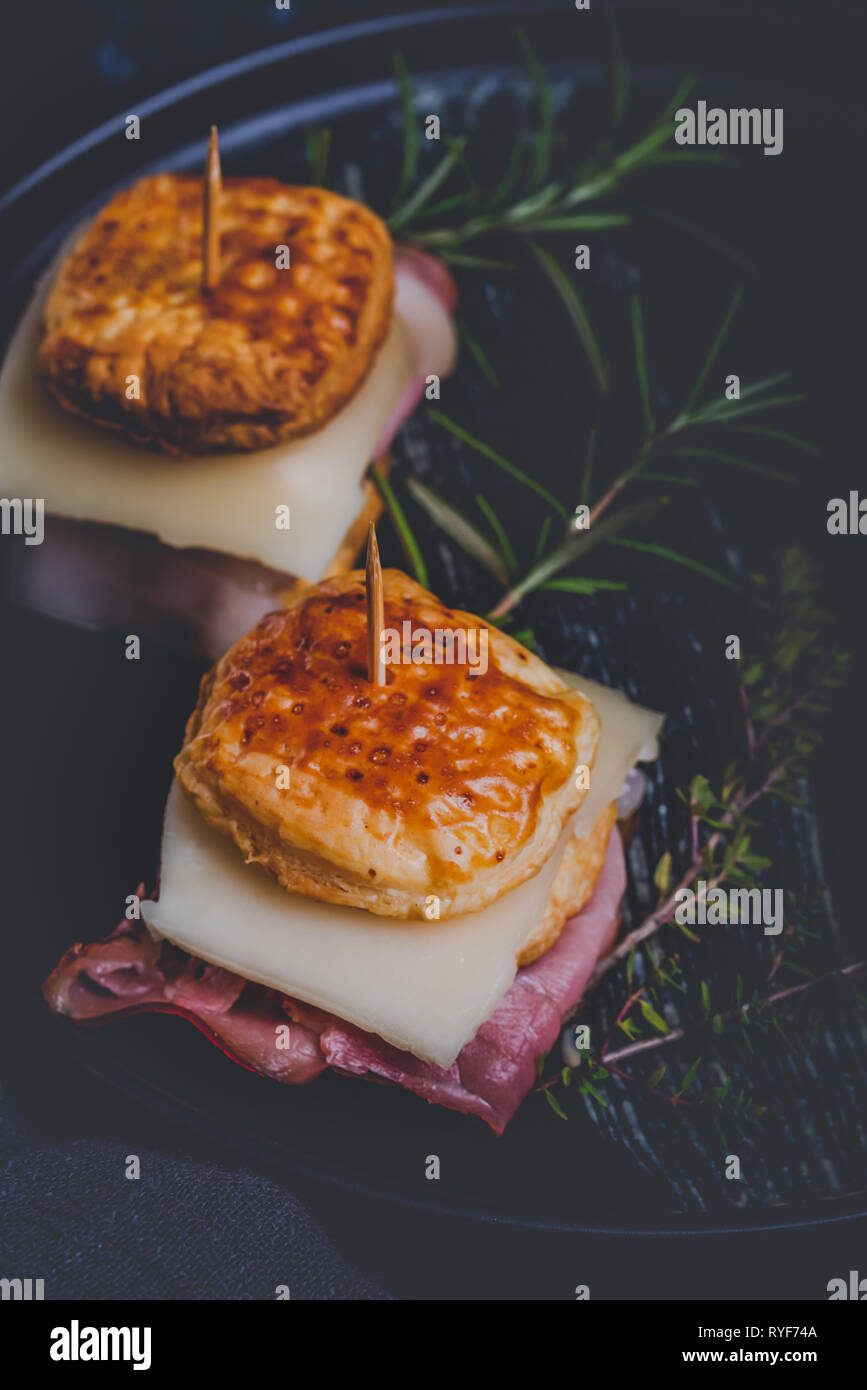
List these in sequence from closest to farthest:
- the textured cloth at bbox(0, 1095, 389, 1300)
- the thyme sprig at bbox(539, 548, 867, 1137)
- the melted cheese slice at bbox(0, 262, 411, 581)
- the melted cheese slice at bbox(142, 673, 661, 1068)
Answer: the melted cheese slice at bbox(142, 673, 661, 1068), the textured cloth at bbox(0, 1095, 389, 1300), the thyme sprig at bbox(539, 548, 867, 1137), the melted cheese slice at bbox(0, 262, 411, 581)

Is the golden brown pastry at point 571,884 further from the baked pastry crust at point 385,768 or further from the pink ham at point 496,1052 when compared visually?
the baked pastry crust at point 385,768

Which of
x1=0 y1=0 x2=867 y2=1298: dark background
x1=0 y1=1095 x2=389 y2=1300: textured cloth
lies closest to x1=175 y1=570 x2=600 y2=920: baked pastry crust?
x1=0 y1=1095 x2=389 y2=1300: textured cloth

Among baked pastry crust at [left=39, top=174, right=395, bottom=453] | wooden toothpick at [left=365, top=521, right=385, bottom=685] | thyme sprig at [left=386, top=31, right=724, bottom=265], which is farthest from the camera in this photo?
thyme sprig at [left=386, top=31, right=724, bottom=265]

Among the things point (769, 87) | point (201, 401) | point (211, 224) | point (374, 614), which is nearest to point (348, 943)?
point (374, 614)

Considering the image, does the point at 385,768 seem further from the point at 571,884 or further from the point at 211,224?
the point at 211,224

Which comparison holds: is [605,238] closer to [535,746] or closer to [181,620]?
[181,620]

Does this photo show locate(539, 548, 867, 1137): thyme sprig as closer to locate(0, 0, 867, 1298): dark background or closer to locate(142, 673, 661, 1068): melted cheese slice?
locate(0, 0, 867, 1298): dark background
